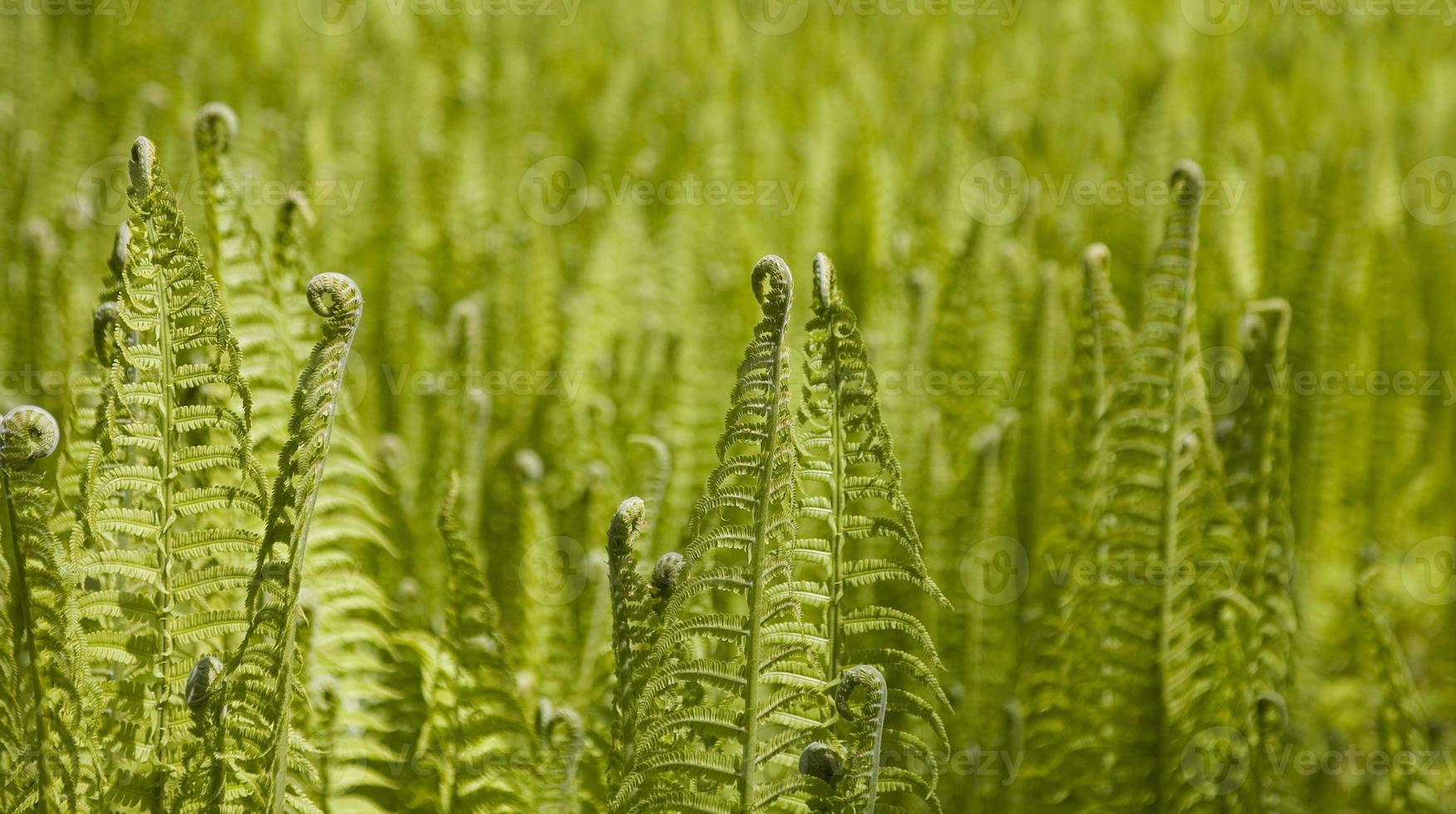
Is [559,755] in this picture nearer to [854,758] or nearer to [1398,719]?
[854,758]

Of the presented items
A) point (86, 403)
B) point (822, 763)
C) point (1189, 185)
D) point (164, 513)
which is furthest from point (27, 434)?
point (1189, 185)

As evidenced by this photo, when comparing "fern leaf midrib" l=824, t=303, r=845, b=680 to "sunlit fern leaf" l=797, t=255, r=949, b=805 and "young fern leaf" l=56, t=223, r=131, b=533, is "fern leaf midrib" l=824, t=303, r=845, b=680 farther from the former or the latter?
"young fern leaf" l=56, t=223, r=131, b=533

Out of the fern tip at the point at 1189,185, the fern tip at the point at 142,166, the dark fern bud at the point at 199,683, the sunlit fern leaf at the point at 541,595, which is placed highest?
the fern tip at the point at 1189,185

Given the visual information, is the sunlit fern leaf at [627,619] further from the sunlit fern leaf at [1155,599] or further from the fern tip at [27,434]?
the sunlit fern leaf at [1155,599]

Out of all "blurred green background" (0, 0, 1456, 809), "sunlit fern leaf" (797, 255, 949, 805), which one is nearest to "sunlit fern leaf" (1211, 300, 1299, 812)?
"blurred green background" (0, 0, 1456, 809)

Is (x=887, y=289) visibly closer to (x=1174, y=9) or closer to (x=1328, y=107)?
(x=1328, y=107)

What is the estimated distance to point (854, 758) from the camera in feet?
1.25

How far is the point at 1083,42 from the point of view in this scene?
244 centimetres

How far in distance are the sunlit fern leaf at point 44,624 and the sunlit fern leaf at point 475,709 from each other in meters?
0.15

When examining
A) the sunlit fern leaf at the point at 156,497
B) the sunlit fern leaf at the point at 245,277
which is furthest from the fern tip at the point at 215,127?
the sunlit fern leaf at the point at 156,497

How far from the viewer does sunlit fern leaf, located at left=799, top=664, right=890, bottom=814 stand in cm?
37

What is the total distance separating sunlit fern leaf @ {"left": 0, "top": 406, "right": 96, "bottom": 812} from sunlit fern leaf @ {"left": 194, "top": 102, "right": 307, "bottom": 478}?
0.15 meters

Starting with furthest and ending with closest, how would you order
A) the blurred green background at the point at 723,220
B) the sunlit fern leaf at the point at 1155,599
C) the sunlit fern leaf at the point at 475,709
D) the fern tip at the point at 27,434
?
1. the blurred green background at the point at 723,220
2. the sunlit fern leaf at the point at 1155,599
3. the sunlit fern leaf at the point at 475,709
4. the fern tip at the point at 27,434

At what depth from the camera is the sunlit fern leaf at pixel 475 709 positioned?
19.1 inches
